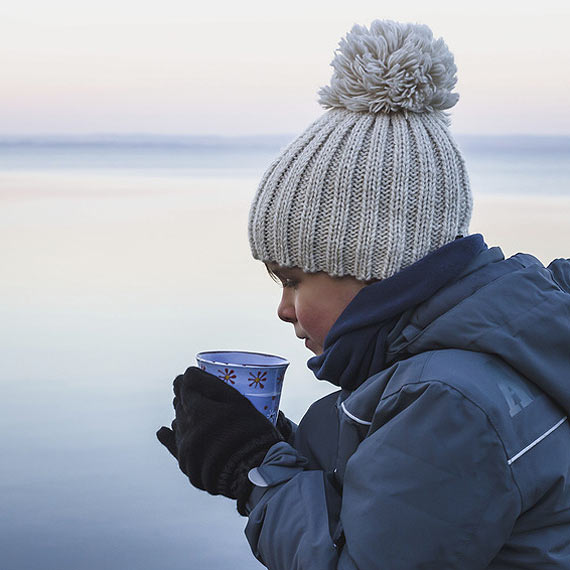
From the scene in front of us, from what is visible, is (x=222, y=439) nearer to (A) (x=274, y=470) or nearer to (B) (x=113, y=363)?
(A) (x=274, y=470)

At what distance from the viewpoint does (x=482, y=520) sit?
1237mm

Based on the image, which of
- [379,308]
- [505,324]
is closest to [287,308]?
[379,308]

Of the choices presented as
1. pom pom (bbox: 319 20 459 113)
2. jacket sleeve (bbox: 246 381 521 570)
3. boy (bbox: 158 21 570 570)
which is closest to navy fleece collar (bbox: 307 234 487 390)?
boy (bbox: 158 21 570 570)

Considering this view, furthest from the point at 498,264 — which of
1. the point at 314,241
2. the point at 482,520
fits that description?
the point at 482,520

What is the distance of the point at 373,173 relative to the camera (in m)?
1.51

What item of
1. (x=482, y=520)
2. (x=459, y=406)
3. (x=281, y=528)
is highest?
(x=459, y=406)

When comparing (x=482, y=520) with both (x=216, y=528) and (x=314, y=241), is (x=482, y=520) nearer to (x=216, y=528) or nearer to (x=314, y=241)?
(x=314, y=241)

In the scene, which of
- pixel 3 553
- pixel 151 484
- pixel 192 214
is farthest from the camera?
pixel 192 214

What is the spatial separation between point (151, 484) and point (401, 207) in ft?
5.98

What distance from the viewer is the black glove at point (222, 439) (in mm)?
1534

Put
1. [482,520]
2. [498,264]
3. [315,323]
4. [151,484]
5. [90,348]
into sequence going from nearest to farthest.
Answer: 1. [482,520]
2. [498,264]
3. [315,323]
4. [151,484]
5. [90,348]

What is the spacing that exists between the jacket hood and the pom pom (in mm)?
319

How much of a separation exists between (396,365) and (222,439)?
0.34 meters

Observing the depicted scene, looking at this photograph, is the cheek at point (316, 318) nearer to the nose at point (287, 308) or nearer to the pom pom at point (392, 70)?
the nose at point (287, 308)
